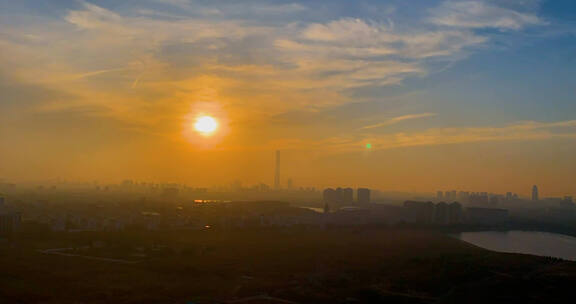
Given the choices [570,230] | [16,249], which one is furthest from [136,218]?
[570,230]

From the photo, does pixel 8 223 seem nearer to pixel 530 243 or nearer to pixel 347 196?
pixel 530 243

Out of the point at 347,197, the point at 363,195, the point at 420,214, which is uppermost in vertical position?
the point at 363,195

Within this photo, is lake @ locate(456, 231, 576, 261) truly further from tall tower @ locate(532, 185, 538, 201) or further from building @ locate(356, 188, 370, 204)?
tall tower @ locate(532, 185, 538, 201)

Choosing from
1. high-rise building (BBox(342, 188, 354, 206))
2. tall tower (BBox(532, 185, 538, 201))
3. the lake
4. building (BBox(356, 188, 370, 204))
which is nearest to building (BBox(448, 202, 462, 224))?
the lake

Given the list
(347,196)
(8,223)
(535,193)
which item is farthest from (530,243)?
(535,193)

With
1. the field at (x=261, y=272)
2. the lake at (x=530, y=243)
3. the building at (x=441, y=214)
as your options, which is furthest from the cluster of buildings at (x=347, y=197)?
the field at (x=261, y=272)
